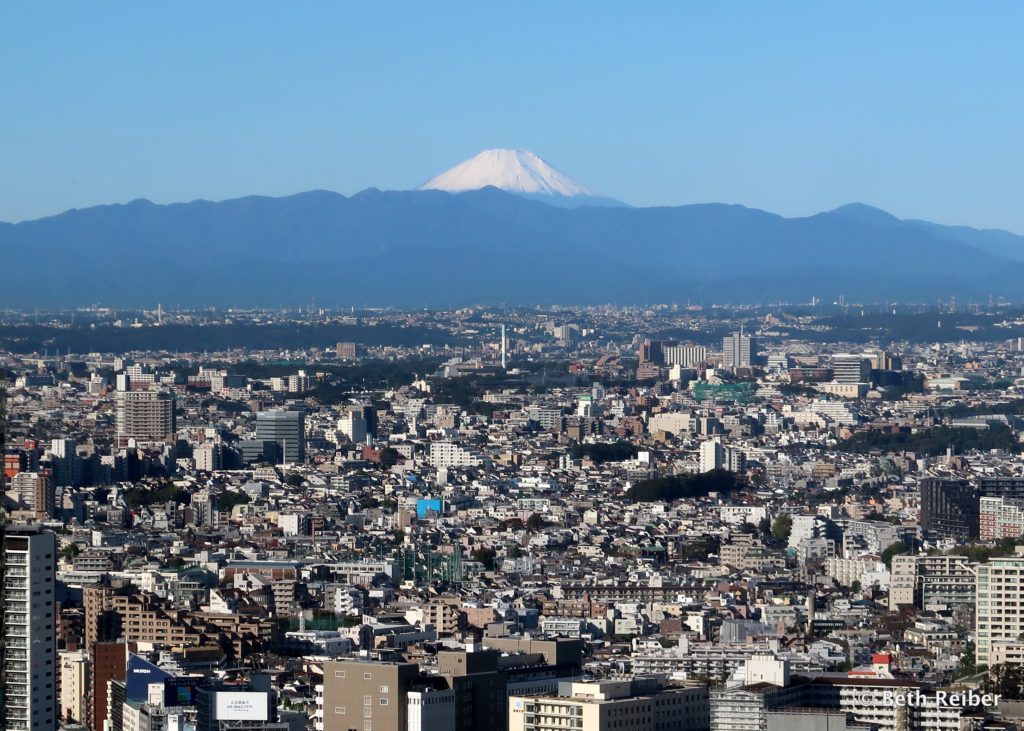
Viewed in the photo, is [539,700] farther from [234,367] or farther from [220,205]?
[220,205]

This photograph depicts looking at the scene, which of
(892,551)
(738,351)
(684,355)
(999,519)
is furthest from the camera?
(738,351)

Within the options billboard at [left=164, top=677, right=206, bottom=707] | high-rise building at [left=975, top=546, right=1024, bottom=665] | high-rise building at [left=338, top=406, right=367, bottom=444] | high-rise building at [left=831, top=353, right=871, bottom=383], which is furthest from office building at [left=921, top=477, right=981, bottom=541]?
high-rise building at [left=831, top=353, right=871, bottom=383]

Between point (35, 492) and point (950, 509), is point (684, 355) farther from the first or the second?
point (950, 509)

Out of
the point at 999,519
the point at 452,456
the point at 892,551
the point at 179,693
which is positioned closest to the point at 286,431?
the point at 452,456

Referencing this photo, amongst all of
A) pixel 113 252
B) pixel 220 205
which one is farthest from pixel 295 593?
pixel 220 205

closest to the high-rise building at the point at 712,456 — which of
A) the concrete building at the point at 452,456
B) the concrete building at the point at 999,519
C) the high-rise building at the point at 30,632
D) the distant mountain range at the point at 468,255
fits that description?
the concrete building at the point at 452,456
